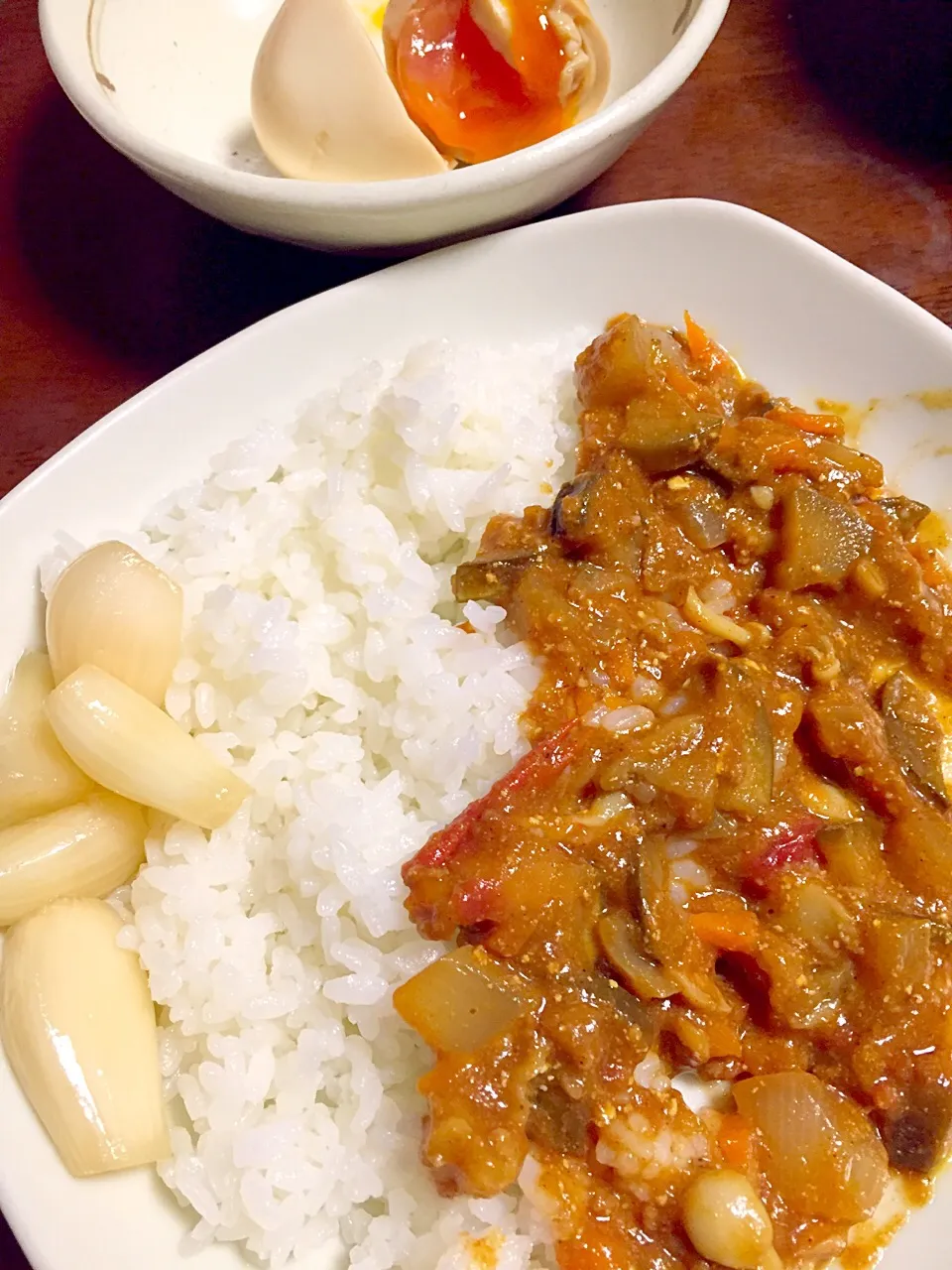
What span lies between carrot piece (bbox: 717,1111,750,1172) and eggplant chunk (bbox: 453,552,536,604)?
1.18 metres

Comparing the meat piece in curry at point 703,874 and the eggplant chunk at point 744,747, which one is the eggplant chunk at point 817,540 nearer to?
the meat piece in curry at point 703,874

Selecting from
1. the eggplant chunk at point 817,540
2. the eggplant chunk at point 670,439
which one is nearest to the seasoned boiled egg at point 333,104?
the eggplant chunk at point 670,439

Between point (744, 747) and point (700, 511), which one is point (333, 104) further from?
point (744, 747)

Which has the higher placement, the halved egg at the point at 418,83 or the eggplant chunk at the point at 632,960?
the halved egg at the point at 418,83

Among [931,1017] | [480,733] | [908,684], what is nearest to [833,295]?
[908,684]

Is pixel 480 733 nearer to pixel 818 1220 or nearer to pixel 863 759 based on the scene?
pixel 863 759

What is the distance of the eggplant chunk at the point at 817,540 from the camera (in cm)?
234

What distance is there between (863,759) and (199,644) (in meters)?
1.48

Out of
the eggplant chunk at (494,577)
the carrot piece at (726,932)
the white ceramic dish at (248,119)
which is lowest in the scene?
the carrot piece at (726,932)

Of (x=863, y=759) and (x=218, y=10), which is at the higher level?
(x=218, y=10)

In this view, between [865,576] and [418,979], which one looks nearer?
[418,979]

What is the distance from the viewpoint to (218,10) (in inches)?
125

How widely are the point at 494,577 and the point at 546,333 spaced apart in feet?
2.95

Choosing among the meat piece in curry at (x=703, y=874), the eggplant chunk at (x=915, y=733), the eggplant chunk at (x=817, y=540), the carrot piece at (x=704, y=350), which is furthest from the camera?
the carrot piece at (x=704, y=350)
